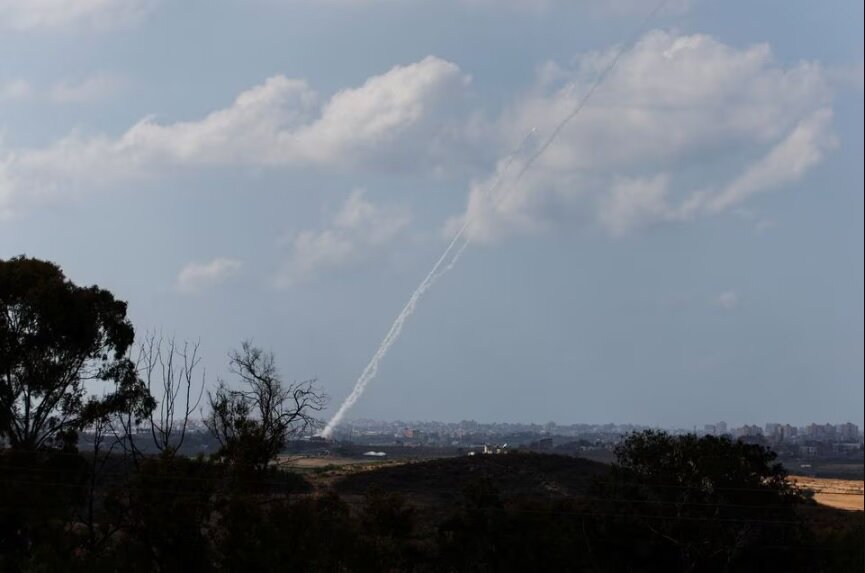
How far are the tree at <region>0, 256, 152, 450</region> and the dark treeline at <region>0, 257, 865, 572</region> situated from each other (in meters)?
0.05

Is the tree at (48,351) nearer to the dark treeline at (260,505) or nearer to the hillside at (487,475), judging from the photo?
the dark treeline at (260,505)

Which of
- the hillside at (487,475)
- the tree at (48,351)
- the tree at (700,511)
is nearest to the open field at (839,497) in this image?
the hillside at (487,475)

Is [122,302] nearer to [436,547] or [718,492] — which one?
[436,547]

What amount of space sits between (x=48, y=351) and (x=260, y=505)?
10.2 m

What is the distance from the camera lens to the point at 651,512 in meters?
38.8

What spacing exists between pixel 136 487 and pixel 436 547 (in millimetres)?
11647

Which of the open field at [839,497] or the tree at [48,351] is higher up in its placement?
the tree at [48,351]

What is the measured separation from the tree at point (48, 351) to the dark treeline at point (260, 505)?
0.05 metres

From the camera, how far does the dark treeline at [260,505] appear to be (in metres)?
33.2

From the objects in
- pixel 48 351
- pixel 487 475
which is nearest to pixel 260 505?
pixel 48 351

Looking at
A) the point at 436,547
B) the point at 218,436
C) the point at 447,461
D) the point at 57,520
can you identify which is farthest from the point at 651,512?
the point at 447,461

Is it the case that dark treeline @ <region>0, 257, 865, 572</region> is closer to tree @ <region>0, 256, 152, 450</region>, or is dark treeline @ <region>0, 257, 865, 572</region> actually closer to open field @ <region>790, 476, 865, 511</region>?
tree @ <region>0, 256, 152, 450</region>

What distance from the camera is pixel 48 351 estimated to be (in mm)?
37312

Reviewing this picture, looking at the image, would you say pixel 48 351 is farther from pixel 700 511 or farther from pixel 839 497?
pixel 839 497
